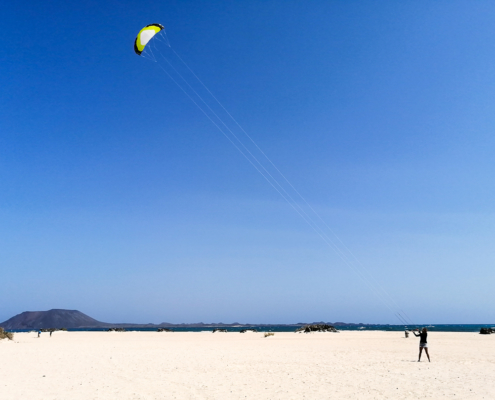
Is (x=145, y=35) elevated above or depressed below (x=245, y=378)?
above

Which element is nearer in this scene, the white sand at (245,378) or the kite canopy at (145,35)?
the white sand at (245,378)

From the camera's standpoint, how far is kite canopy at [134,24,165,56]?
16.2 metres

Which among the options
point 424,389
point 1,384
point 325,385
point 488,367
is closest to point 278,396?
point 325,385

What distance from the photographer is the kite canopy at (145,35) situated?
16234 millimetres

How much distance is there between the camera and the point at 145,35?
16.3m

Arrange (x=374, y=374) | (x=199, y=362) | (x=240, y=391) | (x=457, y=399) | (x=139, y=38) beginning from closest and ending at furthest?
1. (x=457, y=399)
2. (x=240, y=391)
3. (x=374, y=374)
4. (x=199, y=362)
5. (x=139, y=38)

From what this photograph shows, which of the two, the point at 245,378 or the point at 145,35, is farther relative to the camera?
the point at 145,35

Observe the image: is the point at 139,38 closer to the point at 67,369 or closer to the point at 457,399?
the point at 67,369

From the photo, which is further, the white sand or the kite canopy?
the kite canopy

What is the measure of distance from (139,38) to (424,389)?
16905mm

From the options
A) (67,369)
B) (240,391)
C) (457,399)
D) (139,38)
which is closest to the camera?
(457,399)

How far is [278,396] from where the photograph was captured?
898cm

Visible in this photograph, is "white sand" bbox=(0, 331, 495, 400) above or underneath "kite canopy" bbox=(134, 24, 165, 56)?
underneath

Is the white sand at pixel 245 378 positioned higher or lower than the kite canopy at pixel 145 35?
lower
